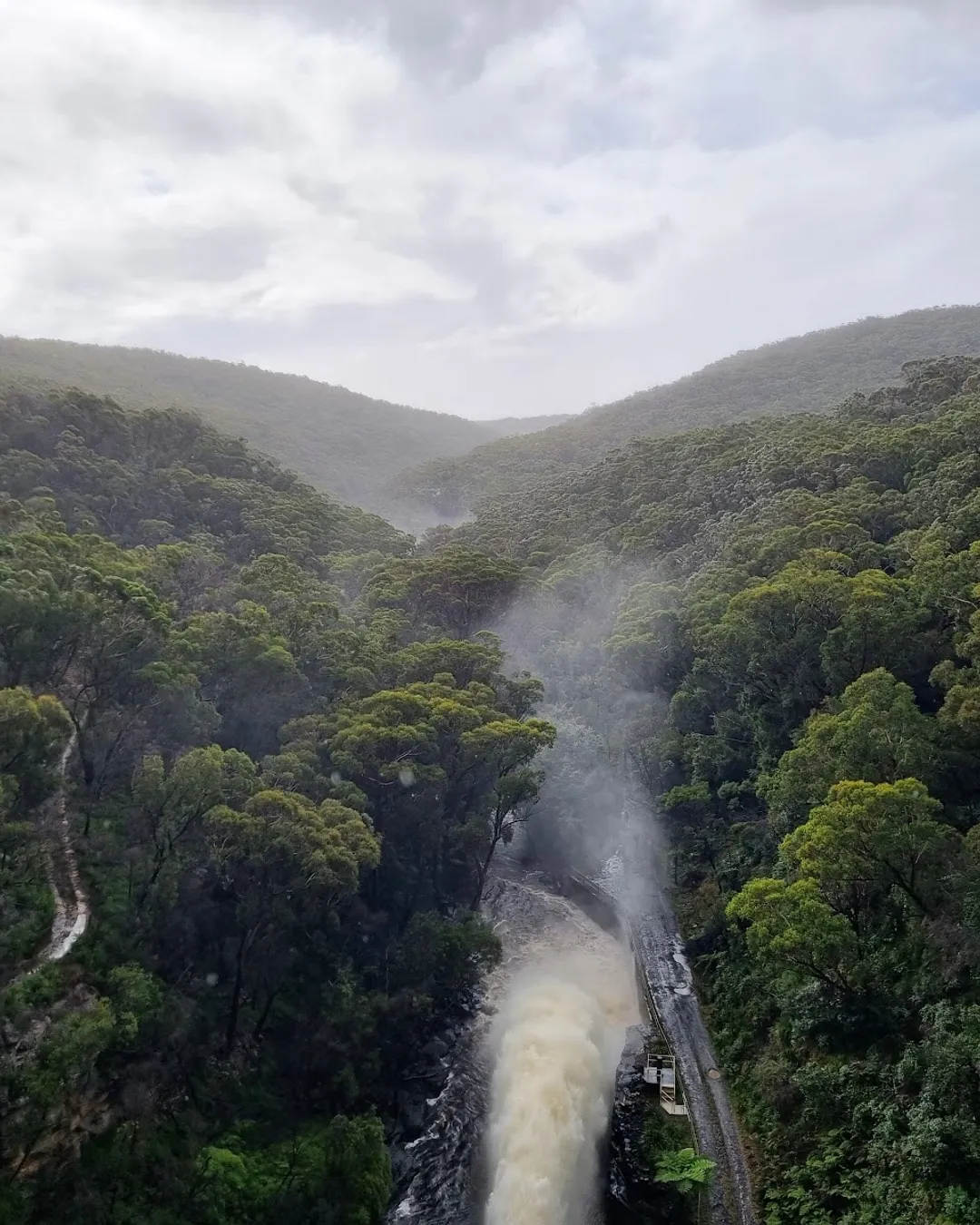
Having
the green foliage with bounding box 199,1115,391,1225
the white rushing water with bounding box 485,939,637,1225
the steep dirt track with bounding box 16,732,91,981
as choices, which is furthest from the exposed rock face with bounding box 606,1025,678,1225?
the steep dirt track with bounding box 16,732,91,981

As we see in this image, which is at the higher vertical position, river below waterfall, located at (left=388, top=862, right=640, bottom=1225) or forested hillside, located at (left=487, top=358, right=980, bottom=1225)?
forested hillside, located at (left=487, top=358, right=980, bottom=1225)

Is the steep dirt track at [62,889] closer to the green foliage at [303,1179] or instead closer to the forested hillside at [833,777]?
the green foliage at [303,1179]

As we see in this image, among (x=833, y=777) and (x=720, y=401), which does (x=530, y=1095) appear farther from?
(x=720, y=401)

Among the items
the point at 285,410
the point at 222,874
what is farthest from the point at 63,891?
the point at 285,410

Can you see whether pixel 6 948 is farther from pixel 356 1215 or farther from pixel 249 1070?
pixel 356 1215

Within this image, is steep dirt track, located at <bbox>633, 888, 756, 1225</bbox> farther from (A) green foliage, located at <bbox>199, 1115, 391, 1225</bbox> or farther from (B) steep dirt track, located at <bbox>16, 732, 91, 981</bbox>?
(B) steep dirt track, located at <bbox>16, 732, 91, 981</bbox>
